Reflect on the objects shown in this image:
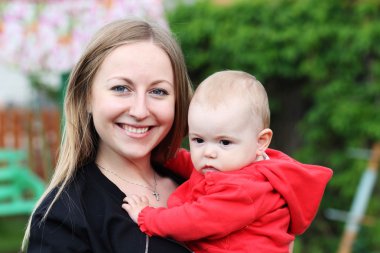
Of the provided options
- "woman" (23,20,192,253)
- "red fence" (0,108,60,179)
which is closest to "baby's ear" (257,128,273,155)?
"woman" (23,20,192,253)

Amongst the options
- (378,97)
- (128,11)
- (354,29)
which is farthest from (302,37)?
(128,11)

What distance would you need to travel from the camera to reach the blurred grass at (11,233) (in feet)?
21.5

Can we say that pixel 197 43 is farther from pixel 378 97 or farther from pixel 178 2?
pixel 378 97

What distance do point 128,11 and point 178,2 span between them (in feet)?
9.68

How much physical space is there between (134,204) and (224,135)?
354 mm

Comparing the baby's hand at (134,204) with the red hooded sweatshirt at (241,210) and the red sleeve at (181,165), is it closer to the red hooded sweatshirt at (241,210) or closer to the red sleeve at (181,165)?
the red hooded sweatshirt at (241,210)

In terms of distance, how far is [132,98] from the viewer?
2025mm

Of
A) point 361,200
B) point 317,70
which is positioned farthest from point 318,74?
point 361,200

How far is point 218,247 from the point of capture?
77.0 inches

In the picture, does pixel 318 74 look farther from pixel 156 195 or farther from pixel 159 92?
pixel 159 92

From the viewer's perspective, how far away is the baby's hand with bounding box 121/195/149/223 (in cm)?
201

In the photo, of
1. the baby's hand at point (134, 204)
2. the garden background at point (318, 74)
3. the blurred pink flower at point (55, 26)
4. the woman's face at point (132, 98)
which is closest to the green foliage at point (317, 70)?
the garden background at point (318, 74)

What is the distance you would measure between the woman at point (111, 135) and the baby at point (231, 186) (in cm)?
9

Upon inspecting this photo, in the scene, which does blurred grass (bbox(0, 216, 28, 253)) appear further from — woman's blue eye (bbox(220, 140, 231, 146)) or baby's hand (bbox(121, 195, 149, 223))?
woman's blue eye (bbox(220, 140, 231, 146))
